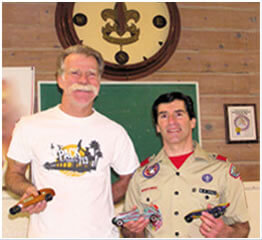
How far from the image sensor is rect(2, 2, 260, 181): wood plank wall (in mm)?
2559

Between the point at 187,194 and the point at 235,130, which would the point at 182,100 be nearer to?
the point at 187,194

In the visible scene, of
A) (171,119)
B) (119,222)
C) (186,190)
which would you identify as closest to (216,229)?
(186,190)

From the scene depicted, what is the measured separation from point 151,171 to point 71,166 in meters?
0.49

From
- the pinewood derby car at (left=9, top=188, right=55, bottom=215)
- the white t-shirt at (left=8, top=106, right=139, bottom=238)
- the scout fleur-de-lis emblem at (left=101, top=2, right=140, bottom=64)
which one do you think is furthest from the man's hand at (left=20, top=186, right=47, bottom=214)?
the scout fleur-de-lis emblem at (left=101, top=2, right=140, bottom=64)

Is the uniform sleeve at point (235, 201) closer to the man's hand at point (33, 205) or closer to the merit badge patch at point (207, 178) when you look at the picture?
the merit badge patch at point (207, 178)

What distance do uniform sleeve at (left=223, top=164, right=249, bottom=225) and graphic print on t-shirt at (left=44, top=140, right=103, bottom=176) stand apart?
0.78 m

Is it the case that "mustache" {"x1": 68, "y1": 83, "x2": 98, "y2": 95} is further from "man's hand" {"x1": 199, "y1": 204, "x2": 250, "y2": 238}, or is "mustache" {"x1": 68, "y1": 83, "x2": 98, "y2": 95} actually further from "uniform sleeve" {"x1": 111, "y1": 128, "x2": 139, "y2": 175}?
"man's hand" {"x1": 199, "y1": 204, "x2": 250, "y2": 238}

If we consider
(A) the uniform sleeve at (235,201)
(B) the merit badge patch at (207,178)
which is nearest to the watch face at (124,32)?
(B) the merit badge patch at (207,178)

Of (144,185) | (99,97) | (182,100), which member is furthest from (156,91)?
(144,185)

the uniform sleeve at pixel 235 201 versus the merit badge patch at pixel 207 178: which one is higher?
the merit badge patch at pixel 207 178

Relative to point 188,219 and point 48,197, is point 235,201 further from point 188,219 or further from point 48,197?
point 48,197

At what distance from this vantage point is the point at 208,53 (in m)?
2.76

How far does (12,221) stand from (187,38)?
2043 mm

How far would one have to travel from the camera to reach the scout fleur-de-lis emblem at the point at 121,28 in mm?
2613
